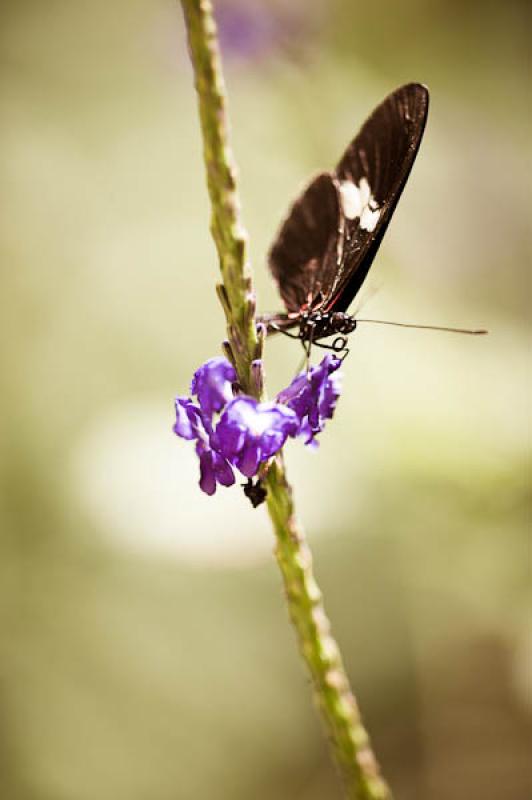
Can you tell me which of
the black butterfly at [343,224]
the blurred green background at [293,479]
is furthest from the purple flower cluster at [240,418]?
the blurred green background at [293,479]

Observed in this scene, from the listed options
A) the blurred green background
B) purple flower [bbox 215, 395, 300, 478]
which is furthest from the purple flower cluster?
the blurred green background

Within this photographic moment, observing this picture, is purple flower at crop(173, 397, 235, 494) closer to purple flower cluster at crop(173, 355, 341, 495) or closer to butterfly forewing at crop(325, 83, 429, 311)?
purple flower cluster at crop(173, 355, 341, 495)

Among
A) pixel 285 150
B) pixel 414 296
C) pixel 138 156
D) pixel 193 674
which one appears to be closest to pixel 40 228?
pixel 138 156

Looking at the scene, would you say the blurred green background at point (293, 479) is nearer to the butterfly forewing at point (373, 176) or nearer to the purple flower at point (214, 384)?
the butterfly forewing at point (373, 176)

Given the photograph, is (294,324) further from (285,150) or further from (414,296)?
(285,150)

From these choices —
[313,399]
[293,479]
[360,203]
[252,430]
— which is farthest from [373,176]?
[293,479]

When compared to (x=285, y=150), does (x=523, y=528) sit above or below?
below

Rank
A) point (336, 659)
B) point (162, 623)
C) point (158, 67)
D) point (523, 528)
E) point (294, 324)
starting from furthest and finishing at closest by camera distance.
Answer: point (158, 67), point (162, 623), point (523, 528), point (294, 324), point (336, 659)

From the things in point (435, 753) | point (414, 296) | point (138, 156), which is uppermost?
point (138, 156)
